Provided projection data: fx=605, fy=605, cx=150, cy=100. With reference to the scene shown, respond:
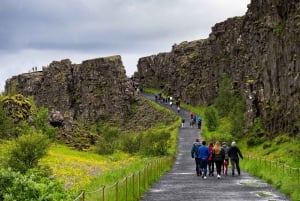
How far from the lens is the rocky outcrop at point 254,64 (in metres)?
69.0

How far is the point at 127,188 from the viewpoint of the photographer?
2288cm

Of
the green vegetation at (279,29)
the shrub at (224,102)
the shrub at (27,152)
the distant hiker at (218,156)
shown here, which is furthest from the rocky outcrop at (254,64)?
the distant hiker at (218,156)

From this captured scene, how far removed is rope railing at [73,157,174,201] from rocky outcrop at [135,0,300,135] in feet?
111

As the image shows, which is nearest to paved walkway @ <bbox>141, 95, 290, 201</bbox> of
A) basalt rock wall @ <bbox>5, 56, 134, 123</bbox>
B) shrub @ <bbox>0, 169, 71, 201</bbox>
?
shrub @ <bbox>0, 169, 71, 201</bbox>

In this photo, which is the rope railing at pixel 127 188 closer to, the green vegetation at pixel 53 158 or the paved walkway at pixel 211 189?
the paved walkway at pixel 211 189

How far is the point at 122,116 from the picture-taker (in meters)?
144

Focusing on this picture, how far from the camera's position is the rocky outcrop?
69000 mm

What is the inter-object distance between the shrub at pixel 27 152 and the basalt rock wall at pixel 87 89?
94365 mm

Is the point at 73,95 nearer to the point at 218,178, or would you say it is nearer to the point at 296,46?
the point at 296,46

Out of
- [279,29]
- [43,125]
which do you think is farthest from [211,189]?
[43,125]

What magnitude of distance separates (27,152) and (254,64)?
185 ft

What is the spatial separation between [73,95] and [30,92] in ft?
55.7

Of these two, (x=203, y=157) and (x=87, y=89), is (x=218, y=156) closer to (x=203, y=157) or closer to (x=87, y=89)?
(x=203, y=157)

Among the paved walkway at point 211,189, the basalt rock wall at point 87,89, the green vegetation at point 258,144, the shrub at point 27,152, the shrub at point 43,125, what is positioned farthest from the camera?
the basalt rock wall at point 87,89
